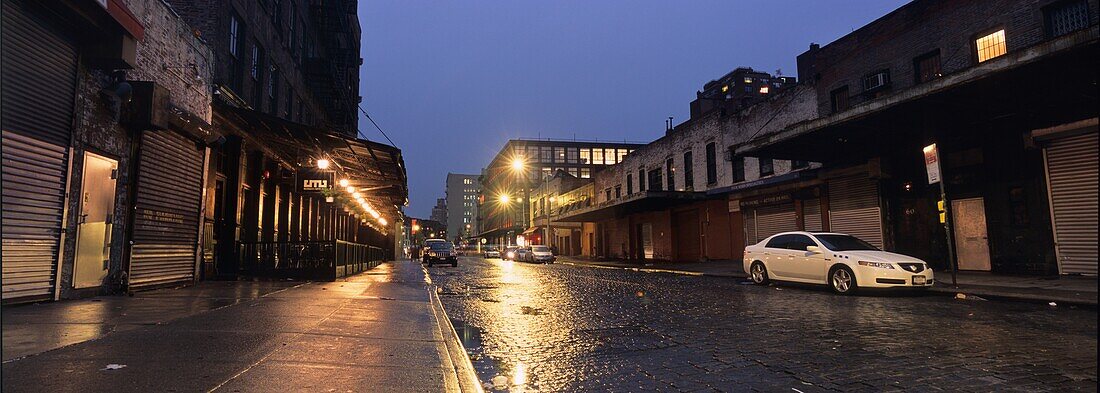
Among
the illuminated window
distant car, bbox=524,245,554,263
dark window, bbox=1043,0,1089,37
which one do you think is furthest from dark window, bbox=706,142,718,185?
dark window, bbox=1043,0,1089,37

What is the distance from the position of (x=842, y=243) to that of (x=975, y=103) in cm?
527

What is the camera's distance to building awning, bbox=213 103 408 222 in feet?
48.1

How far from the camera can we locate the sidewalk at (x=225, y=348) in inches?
175

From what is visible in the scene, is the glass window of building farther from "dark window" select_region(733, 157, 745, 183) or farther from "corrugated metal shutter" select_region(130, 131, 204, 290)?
"corrugated metal shutter" select_region(130, 131, 204, 290)

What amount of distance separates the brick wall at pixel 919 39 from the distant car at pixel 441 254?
22783mm

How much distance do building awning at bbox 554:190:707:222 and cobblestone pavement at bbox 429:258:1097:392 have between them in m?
18.1

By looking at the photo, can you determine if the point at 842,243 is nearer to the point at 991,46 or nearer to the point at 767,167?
the point at 991,46

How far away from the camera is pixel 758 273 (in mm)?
15758

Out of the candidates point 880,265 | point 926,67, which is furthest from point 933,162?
point 926,67

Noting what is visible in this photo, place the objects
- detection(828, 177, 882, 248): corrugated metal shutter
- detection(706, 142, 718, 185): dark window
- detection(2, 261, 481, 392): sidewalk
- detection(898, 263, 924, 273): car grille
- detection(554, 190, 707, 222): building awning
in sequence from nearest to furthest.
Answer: detection(2, 261, 481, 392): sidewalk
detection(898, 263, 924, 273): car grille
detection(828, 177, 882, 248): corrugated metal shutter
detection(554, 190, 707, 222): building awning
detection(706, 142, 718, 185): dark window

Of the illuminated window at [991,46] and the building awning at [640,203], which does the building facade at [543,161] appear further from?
the illuminated window at [991,46]

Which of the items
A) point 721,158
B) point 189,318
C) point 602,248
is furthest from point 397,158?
point 602,248

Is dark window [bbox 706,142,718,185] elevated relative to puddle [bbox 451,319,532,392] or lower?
elevated

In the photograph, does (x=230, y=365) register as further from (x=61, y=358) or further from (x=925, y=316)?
(x=925, y=316)
